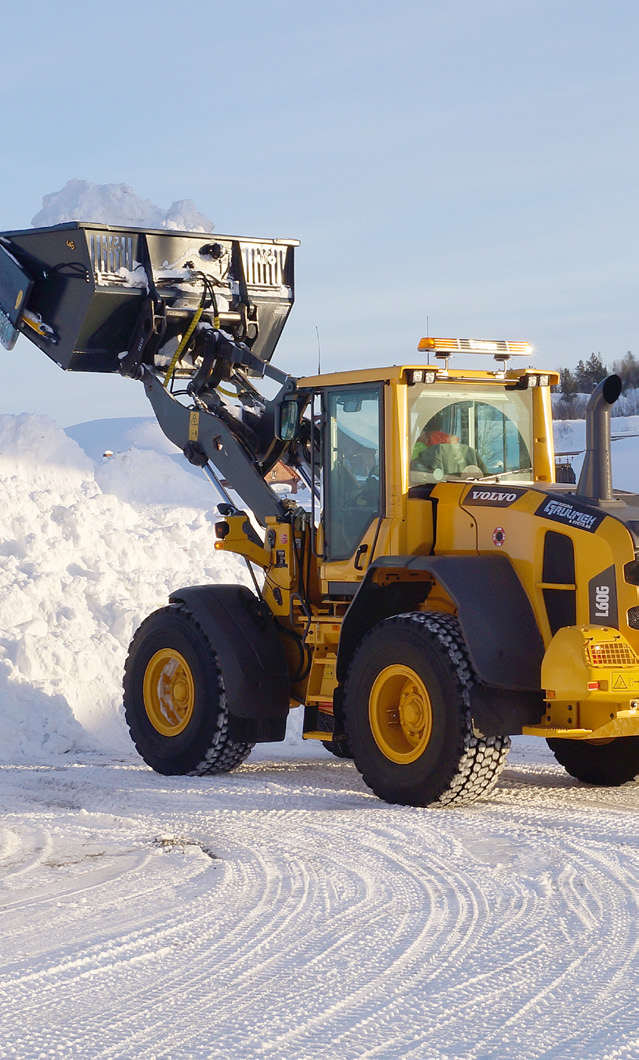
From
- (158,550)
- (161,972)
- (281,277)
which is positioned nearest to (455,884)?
(161,972)

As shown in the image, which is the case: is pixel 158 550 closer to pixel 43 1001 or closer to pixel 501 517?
pixel 501 517

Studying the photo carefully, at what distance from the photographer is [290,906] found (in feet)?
18.5

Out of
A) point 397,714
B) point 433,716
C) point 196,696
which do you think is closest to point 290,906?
point 433,716

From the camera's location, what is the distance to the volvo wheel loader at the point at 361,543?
754 cm

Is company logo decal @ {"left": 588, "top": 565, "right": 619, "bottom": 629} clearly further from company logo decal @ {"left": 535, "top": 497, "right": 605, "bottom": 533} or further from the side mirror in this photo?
the side mirror

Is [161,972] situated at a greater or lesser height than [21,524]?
lesser

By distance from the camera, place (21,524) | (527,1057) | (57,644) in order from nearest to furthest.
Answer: (527,1057) < (57,644) < (21,524)

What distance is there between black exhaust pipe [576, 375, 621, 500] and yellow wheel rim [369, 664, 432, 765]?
1.48 m

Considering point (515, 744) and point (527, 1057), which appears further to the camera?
point (515, 744)

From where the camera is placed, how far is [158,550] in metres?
14.6

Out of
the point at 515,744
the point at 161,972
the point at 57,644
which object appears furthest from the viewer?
the point at 57,644

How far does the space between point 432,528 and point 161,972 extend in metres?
4.20

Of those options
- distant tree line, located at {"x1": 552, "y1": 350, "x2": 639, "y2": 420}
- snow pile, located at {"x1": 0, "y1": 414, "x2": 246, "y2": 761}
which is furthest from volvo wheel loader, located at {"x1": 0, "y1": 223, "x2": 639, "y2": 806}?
distant tree line, located at {"x1": 552, "y1": 350, "x2": 639, "y2": 420}

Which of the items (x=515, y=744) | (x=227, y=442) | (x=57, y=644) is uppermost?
(x=227, y=442)
